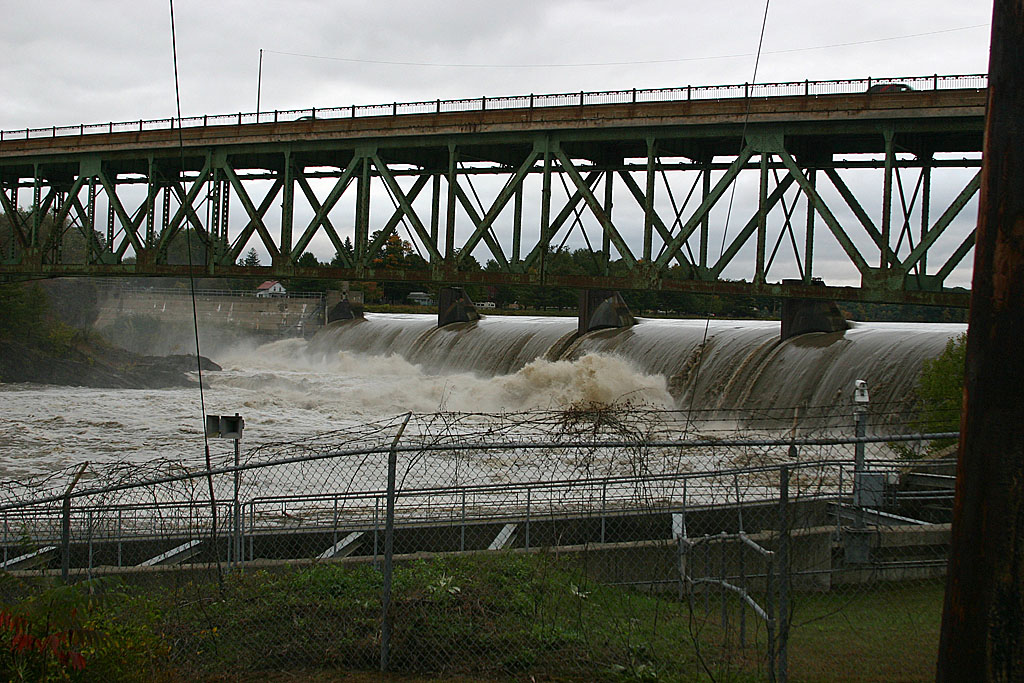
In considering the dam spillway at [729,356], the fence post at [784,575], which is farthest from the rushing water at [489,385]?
the fence post at [784,575]

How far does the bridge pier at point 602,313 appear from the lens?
37562mm

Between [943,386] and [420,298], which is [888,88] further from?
[420,298]

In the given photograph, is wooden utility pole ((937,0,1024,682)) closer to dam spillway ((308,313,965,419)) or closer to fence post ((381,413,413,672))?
fence post ((381,413,413,672))

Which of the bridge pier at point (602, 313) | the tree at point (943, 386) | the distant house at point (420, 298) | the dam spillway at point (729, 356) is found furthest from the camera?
the distant house at point (420, 298)

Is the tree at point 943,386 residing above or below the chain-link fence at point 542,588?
above

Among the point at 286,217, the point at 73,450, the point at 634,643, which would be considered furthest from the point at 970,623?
the point at 286,217

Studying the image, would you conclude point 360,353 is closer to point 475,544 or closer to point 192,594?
point 475,544

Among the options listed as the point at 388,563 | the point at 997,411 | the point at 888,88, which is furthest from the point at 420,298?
the point at 997,411

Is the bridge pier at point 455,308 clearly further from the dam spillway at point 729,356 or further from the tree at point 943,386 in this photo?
the tree at point 943,386

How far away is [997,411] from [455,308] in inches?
1773

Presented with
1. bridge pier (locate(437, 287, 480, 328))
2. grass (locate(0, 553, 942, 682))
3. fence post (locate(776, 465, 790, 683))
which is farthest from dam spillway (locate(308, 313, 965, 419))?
fence post (locate(776, 465, 790, 683))

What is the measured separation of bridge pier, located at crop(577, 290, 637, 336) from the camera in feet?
123

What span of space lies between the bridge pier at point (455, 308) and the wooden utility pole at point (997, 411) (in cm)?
4441

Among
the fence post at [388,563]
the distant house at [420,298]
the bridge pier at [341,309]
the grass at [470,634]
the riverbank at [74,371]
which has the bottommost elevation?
the riverbank at [74,371]
